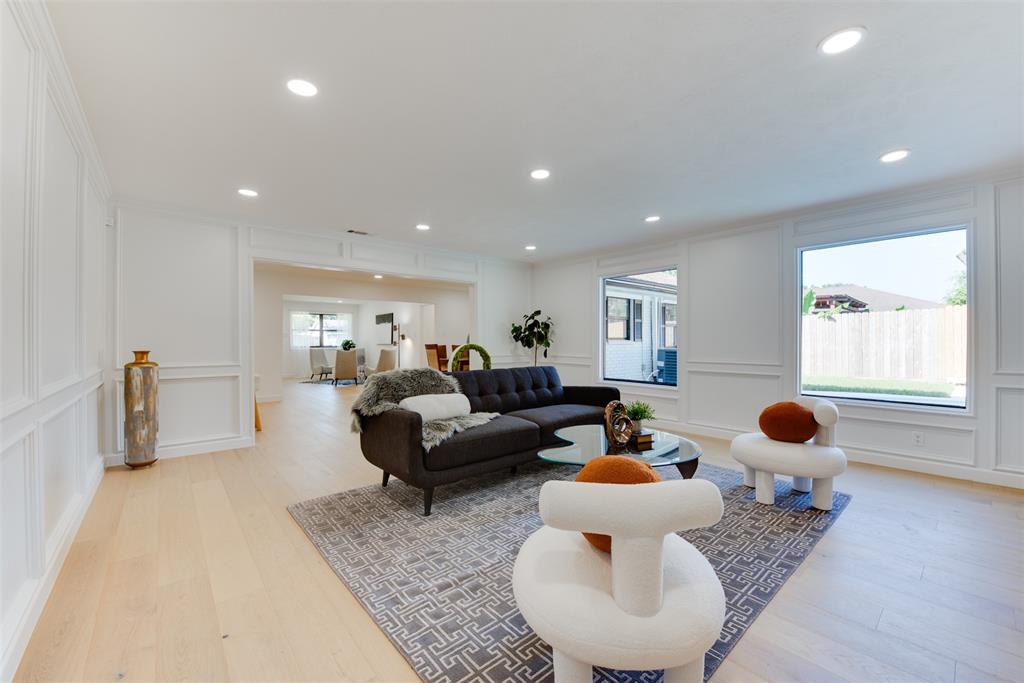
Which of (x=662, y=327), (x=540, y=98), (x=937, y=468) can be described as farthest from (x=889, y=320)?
(x=540, y=98)

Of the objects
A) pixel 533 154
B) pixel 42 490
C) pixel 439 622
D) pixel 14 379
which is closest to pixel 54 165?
pixel 14 379

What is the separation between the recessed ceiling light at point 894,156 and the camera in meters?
2.86

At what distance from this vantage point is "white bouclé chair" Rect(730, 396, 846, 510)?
2.64 m

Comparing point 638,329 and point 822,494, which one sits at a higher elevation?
point 638,329

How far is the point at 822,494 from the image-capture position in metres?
2.72

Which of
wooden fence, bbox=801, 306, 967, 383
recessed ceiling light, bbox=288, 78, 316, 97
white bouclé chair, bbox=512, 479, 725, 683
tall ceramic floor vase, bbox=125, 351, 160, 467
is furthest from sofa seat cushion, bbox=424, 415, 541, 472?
wooden fence, bbox=801, 306, 967, 383

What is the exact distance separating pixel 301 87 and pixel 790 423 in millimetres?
3574

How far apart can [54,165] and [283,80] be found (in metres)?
1.25

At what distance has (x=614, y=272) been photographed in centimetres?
590

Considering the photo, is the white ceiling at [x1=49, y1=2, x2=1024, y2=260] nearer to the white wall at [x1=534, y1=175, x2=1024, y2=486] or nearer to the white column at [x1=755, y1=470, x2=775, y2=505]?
the white wall at [x1=534, y1=175, x2=1024, y2=486]

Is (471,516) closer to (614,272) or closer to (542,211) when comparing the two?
(542,211)

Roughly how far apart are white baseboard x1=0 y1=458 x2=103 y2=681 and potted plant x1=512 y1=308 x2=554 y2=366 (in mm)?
5166

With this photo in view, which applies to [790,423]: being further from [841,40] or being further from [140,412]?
[140,412]

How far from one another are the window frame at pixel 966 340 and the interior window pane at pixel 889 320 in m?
0.03
